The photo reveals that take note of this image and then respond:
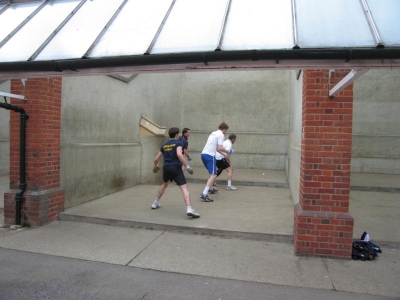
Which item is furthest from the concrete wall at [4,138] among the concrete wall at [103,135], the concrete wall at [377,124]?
the concrete wall at [377,124]

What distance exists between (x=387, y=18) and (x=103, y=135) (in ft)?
20.1

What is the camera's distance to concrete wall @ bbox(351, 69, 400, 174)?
399 inches

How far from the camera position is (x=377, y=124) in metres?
10.3

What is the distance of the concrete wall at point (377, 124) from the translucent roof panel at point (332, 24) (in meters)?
8.34

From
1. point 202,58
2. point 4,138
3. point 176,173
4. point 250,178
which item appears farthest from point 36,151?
point 250,178

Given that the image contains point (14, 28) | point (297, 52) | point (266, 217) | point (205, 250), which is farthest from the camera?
point (266, 217)

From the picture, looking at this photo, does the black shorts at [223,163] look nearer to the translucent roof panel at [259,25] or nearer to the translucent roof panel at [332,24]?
the translucent roof panel at [259,25]

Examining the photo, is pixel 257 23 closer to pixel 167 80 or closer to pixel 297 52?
pixel 297 52

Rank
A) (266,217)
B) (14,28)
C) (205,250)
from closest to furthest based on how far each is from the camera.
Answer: (14,28), (205,250), (266,217)

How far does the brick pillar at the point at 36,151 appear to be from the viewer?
5.30 m

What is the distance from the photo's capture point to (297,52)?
8.29 feet

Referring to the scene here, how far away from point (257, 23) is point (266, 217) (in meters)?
3.64

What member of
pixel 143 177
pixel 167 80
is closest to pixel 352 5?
pixel 143 177

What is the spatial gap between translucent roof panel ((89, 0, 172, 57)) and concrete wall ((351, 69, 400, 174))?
885cm
